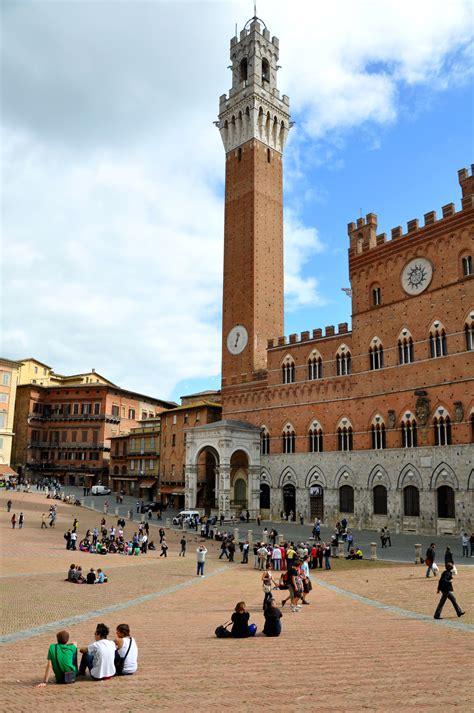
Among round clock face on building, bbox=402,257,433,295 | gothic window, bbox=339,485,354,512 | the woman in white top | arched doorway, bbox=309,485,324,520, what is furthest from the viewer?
arched doorway, bbox=309,485,324,520

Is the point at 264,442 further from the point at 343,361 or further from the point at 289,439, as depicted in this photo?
the point at 343,361

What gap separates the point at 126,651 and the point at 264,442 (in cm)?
3945

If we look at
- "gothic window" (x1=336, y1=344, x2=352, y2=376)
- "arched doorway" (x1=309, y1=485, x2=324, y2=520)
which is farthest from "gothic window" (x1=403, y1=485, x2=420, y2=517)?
"gothic window" (x1=336, y1=344, x2=352, y2=376)

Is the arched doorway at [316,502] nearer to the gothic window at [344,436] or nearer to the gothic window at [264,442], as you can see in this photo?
the gothic window at [344,436]

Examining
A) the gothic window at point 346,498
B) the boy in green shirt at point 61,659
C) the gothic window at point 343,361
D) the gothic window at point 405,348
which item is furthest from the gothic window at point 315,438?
the boy in green shirt at point 61,659

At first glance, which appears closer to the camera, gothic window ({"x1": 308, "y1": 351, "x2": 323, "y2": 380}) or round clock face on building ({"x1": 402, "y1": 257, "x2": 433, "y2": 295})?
round clock face on building ({"x1": 402, "y1": 257, "x2": 433, "y2": 295})

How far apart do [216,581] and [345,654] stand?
11313mm

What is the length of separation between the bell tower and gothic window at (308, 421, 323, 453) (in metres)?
8.64

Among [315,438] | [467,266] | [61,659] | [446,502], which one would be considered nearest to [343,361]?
[315,438]

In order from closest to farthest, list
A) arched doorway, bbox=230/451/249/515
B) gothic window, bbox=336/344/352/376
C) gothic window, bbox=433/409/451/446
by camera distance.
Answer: gothic window, bbox=433/409/451/446, gothic window, bbox=336/344/352/376, arched doorway, bbox=230/451/249/515

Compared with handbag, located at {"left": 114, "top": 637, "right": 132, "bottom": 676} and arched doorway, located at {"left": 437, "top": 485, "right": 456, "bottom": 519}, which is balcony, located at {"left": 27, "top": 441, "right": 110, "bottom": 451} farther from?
handbag, located at {"left": 114, "top": 637, "right": 132, "bottom": 676}

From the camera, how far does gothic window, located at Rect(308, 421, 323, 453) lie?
44.1 metres

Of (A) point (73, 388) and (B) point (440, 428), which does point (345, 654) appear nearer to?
A: (B) point (440, 428)

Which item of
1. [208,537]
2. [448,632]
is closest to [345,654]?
[448,632]
